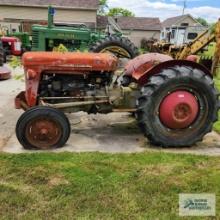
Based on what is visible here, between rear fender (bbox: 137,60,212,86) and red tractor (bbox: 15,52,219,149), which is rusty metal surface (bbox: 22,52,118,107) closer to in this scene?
red tractor (bbox: 15,52,219,149)

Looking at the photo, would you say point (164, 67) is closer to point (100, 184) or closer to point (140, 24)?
point (100, 184)

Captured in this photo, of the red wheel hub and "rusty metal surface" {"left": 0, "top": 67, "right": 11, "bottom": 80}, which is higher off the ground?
the red wheel hub

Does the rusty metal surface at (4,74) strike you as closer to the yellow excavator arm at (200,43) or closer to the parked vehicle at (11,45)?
the yellow excavator arm at (200,43)

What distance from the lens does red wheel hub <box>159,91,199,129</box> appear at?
5.11 meters

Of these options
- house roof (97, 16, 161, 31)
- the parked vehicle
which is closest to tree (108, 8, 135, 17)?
house roof (97, 16, 161, 31)

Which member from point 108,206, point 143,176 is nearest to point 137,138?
point 143,176

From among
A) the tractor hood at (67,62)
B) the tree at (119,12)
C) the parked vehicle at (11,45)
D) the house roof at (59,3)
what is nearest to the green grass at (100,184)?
the tractor hood at (67,62)

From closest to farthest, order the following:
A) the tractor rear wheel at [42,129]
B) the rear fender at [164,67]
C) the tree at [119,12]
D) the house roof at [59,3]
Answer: the tractor rear wheel at [42,129], the rear fender at [164,67], the house roof at [59,3], the tree at [119,12]

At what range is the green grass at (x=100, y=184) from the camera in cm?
347

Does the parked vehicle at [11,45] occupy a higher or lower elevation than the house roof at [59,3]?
lower

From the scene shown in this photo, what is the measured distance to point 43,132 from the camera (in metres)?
4.93

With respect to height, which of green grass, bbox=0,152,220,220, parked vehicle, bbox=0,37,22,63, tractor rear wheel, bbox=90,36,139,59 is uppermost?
tractor rear wheel, bbox=90,36,139,59

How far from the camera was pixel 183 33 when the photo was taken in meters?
41.2

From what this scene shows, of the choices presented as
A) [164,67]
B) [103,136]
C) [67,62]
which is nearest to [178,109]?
[164,67]
